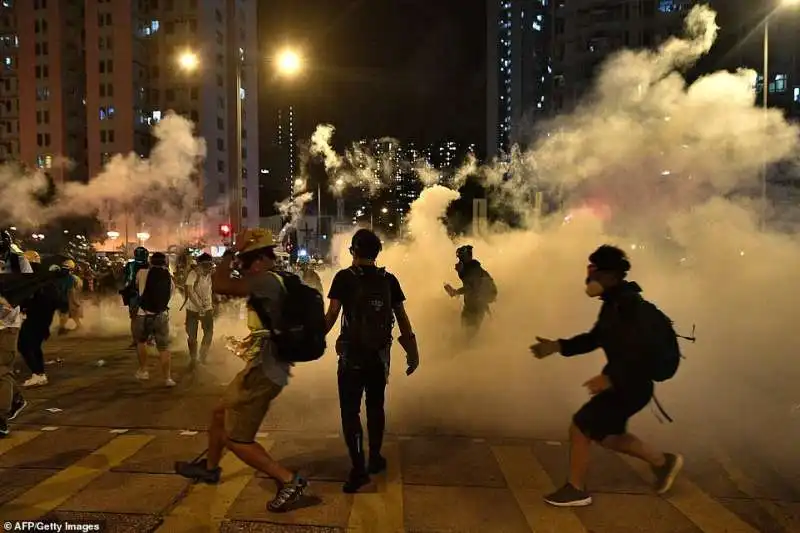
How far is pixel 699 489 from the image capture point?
15.6 ft

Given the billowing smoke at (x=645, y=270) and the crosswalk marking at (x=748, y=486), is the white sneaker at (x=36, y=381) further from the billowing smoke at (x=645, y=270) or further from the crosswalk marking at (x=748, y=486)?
the crosswalk marking at (x=748, y=486)

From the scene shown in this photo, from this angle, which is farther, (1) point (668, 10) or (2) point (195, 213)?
(2) point (195, 213)

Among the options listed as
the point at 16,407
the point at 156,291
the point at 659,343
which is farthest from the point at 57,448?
the point at 659,343

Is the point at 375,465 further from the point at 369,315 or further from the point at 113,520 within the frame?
the point at 113,520

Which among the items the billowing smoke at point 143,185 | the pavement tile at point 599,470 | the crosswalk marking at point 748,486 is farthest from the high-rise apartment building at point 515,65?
the pavement tile at point 599,470

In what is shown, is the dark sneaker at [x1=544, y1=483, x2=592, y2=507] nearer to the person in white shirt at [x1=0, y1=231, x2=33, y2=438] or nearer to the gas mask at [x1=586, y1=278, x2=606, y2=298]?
the gas mask at [x1=586, y1=278, x2=606, y2=298]

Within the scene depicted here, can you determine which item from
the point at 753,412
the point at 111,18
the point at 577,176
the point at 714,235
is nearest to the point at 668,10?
the point at 577,176

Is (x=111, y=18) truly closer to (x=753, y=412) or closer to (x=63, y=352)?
(x=63, y=352)

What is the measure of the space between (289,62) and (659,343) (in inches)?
423

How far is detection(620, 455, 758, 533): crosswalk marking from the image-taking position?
13.5 ft

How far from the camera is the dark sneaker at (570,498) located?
170 inches

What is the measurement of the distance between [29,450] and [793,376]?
8.49m

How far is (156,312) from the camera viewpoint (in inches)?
309

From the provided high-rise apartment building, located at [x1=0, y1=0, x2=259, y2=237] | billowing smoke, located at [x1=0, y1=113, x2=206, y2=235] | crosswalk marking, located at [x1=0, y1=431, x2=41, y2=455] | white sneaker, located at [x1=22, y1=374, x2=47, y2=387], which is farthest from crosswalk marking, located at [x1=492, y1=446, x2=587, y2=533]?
high-rise apartment building, located at [x1=0, y1=0, x2=259, y2=237]
